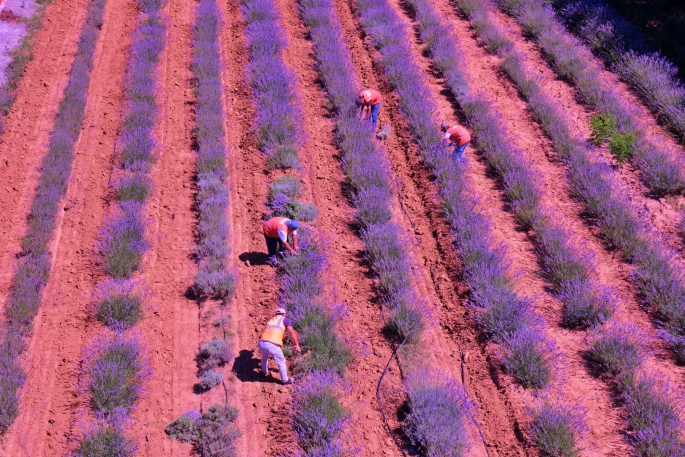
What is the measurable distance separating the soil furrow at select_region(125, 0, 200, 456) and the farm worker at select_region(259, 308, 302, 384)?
1.00 meters

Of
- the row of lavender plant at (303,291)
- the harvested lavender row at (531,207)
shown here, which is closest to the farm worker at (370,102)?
the row of lavender plant at (303,291)

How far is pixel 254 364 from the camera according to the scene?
7.84 metres

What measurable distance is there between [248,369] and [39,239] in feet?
13.2

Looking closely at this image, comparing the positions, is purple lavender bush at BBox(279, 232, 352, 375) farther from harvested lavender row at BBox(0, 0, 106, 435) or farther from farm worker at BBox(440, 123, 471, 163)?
farm worker at BBox(440, 123, 471, 163)

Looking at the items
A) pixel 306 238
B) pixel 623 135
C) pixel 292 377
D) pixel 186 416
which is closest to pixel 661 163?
pixel 623 135

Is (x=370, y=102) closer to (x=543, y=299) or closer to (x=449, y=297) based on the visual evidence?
(x=449, y=297)

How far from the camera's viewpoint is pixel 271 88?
515 inches

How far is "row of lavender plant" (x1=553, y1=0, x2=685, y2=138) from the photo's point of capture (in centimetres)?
1248

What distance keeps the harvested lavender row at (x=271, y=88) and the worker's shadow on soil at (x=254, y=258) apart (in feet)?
7.08

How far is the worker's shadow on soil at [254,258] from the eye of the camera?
9367mm

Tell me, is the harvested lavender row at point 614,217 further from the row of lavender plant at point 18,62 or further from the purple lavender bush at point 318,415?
the row of lavender plant at point 18,62

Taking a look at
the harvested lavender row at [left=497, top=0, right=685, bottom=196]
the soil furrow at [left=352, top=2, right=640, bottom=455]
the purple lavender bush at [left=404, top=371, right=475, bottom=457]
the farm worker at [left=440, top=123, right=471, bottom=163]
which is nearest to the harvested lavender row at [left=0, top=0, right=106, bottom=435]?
the purple lavender bush at [left=404, top=371, right=475, bottom=457]

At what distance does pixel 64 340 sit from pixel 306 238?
347 centimetres

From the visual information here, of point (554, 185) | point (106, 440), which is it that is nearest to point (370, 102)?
point (554, 185)
